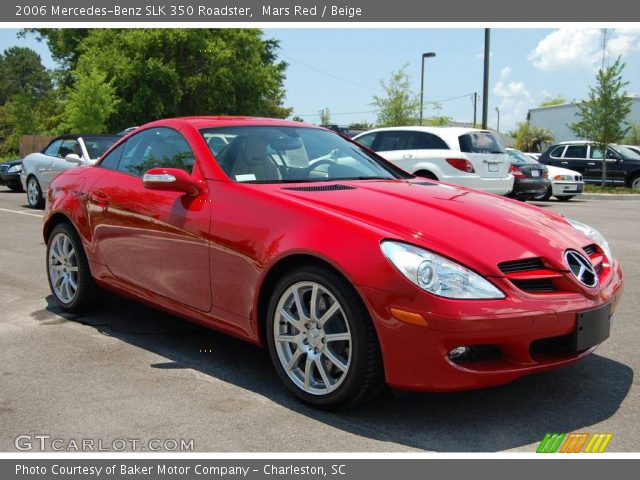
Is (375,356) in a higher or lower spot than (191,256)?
lower

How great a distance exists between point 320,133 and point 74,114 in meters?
25.6

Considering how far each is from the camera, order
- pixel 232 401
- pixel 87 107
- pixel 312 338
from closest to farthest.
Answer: pixel 312 338
pixel 232 401
pixel 87 107

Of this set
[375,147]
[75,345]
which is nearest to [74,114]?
[375,147]

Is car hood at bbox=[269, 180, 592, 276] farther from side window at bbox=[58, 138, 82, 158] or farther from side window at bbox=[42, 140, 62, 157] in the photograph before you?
side window at bbox=[42, 140, 62, 157]

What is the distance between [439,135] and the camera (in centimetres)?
1298

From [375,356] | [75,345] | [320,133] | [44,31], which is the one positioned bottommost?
[75,345]

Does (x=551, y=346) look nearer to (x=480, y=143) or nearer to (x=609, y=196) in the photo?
(x=480, y=143)

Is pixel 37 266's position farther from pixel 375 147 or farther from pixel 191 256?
pixel 375 147

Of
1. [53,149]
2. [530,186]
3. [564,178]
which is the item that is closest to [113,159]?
[53,149]

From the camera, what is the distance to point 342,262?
3361mm

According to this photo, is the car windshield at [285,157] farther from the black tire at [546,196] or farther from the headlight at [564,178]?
the headlight at [564,178]

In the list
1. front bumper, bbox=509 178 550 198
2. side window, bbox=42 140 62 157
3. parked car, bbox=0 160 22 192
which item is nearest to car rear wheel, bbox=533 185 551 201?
front bumper, bbox=509 178 550 198

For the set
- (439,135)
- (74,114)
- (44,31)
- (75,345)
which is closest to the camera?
(75,345)

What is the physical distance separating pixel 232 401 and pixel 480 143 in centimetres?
1013
